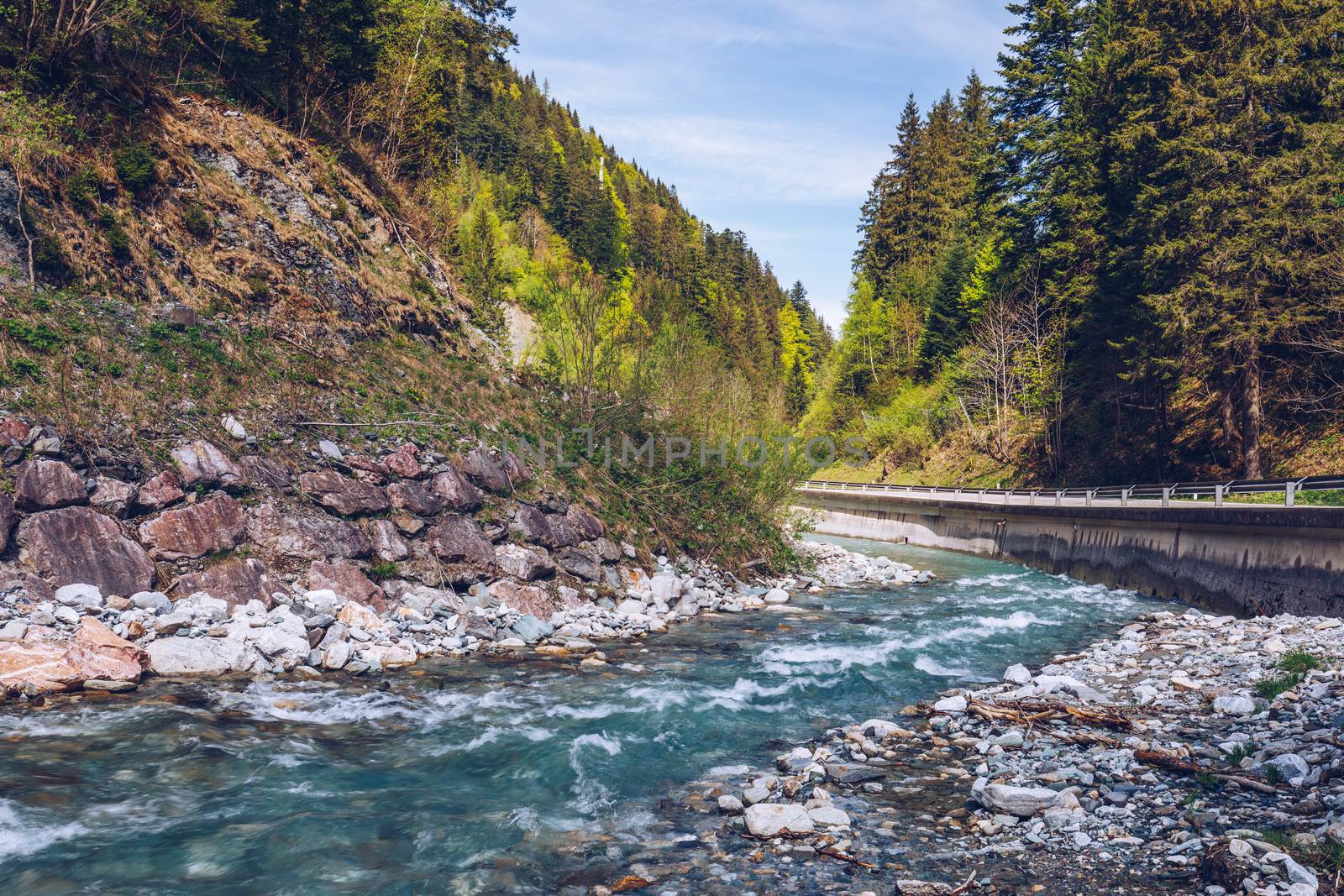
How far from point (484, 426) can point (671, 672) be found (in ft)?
33.5

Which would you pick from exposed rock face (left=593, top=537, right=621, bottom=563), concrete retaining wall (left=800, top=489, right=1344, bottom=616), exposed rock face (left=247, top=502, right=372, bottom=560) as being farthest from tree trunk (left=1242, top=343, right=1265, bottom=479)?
exposed rock face (left=247, top=502, right=372, bottom=560)

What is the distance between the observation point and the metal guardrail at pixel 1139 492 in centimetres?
1786

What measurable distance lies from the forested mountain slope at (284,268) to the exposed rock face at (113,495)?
77cm

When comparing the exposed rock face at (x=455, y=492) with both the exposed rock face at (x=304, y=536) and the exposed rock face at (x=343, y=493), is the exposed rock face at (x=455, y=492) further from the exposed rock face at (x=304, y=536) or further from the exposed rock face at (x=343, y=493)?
the exposed rock face at (x=304, y=536)

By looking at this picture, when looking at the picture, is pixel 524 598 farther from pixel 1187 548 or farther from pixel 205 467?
pixel 1187 548

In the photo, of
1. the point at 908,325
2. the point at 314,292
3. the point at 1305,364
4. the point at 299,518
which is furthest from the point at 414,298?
the point at 908,325

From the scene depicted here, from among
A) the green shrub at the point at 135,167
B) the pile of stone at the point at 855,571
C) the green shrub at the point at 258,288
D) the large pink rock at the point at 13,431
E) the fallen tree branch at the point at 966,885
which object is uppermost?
the green shrub at the point at 135,167

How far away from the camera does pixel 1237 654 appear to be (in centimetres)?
1248

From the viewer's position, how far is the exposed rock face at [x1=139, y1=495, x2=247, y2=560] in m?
12.4

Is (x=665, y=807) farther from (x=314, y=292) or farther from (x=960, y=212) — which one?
(x=960, y=212)

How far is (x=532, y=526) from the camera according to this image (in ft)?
57.1

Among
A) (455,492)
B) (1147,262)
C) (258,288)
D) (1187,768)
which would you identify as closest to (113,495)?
(455,492)

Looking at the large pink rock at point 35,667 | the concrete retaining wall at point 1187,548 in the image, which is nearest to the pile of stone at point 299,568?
the large pink rock at point 35,667

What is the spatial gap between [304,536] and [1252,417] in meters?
28.0
